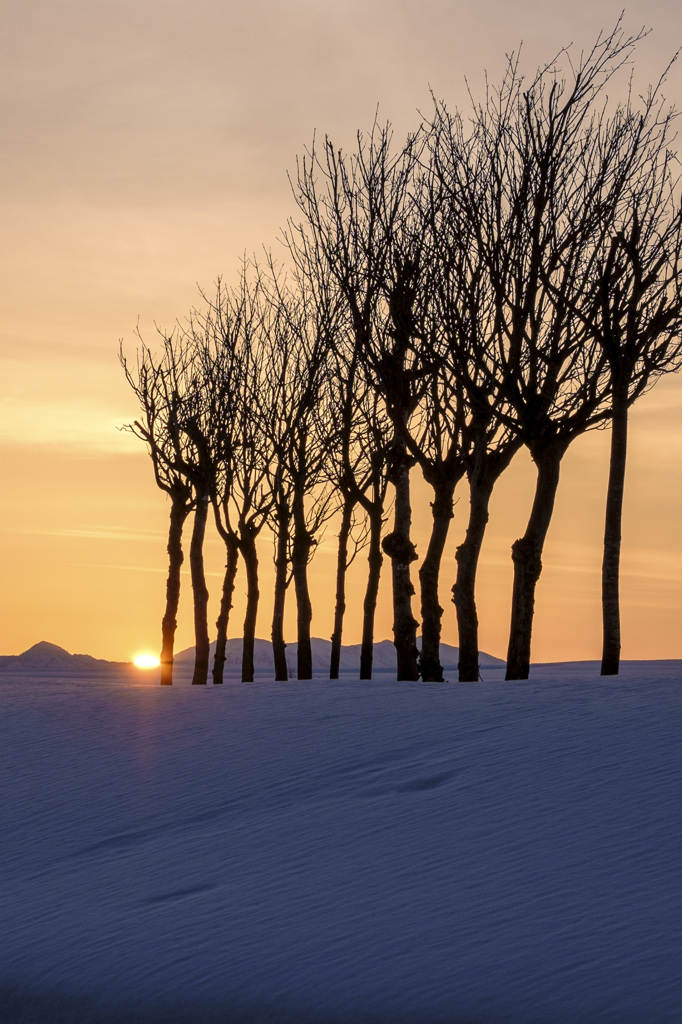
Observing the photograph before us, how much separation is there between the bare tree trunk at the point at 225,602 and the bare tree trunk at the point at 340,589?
9.41 ft

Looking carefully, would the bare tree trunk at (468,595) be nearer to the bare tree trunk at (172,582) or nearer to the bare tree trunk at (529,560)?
the bare tree trunk at (529,560)

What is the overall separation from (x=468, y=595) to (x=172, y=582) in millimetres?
10426

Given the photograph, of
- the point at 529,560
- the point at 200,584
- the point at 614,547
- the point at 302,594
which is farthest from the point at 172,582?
the point at 614,547

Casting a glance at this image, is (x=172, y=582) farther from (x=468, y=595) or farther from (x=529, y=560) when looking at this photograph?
(x=529, y=560)

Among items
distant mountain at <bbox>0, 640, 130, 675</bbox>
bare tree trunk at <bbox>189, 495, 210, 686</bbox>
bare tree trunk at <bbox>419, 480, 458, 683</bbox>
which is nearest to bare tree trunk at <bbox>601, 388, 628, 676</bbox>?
bare tree trunk at <bbox>419, 480, 458, 683</bbox>

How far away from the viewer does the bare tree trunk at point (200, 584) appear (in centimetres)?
2809

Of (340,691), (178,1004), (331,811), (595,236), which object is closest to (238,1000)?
(178,1004)

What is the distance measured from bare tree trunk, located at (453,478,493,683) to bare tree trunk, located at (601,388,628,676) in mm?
3110

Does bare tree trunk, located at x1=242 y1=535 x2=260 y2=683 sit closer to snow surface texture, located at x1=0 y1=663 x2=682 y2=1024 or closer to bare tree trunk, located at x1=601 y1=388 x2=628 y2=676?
bare tree trunk, located at x1=601 y1=388 x2=628 y2=676

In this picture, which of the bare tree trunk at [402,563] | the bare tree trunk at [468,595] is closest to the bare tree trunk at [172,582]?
the bare tree trunk at [402,563]

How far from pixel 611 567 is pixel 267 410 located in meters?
14.4

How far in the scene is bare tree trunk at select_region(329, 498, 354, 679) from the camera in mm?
29078

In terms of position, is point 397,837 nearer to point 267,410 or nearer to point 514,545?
point 514,545

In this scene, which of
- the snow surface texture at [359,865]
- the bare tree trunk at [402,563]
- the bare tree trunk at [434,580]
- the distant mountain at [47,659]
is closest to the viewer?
the snow surface texture at [359,865]
